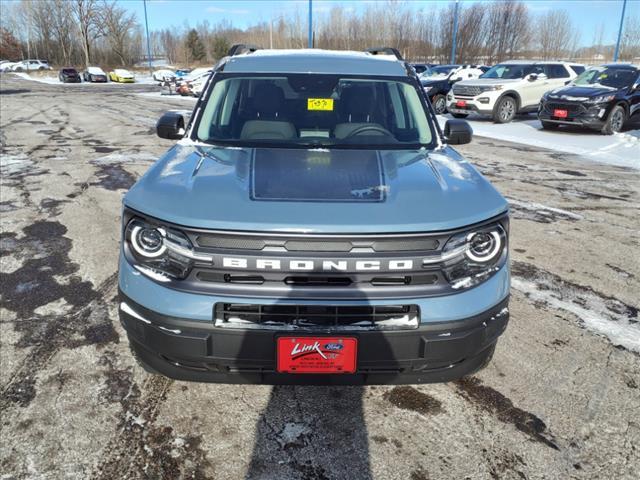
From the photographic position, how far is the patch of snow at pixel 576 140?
35.3ft

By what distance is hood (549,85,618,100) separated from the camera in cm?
1289

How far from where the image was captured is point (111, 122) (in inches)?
610

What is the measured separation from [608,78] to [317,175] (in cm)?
1395

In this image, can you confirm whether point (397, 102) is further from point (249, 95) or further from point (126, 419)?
point (126, 419)

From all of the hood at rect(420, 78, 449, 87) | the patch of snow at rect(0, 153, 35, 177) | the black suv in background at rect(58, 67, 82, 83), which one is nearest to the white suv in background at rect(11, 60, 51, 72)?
the black suv in background at rect(58, 67, 82, 83)

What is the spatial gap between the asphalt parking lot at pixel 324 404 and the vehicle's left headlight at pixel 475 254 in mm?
830

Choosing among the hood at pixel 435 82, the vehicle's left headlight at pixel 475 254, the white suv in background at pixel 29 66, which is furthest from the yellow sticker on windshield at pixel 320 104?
the white suv in background at pixel 29 66

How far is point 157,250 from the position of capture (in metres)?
2.36

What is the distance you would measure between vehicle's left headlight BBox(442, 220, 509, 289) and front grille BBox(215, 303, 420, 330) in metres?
0.27

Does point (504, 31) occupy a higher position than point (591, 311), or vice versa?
point (504, 31)

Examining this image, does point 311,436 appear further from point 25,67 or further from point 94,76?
point 25,67

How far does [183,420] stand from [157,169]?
1.39m

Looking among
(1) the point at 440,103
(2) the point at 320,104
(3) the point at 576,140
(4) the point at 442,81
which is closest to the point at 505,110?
(1) the point at 440,103

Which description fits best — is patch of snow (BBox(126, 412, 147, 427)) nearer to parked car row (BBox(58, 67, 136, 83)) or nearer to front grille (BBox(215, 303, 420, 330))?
front grille (BBox(215, 303, 420, 330))
